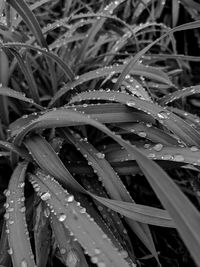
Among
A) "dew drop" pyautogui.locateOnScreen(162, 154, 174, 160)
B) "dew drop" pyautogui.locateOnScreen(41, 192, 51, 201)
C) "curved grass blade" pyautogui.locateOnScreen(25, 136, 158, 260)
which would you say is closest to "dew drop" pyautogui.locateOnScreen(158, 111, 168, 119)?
"dew drop" pyautogui.locateOnScreen(162, 154, 174, 160)

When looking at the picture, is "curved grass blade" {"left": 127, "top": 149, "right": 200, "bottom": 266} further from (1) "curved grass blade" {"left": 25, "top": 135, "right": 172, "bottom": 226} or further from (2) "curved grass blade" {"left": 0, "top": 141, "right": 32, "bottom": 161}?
(2) "curved grass blade" {"left": 0, "top": 141, "right": 32, "bottom": 161}

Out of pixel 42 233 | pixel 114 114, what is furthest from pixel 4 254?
pixel 114 114

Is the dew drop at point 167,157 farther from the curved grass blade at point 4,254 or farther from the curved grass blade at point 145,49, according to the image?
the curved grass blade at point 4,254

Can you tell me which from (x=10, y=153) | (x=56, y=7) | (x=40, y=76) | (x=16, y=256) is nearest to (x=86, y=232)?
(x=16, y=256)

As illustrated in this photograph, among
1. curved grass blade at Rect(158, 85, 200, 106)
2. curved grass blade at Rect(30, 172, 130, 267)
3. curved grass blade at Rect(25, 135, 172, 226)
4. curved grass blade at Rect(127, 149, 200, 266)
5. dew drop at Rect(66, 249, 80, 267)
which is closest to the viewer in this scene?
curved grass blade at Rect(127, 149, 200, 266)

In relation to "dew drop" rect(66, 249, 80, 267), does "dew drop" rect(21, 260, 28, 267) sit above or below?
above

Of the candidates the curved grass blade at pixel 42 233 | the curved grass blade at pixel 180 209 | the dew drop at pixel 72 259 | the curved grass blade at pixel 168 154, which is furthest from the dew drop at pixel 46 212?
the curved grass blade at pixel 180 209
